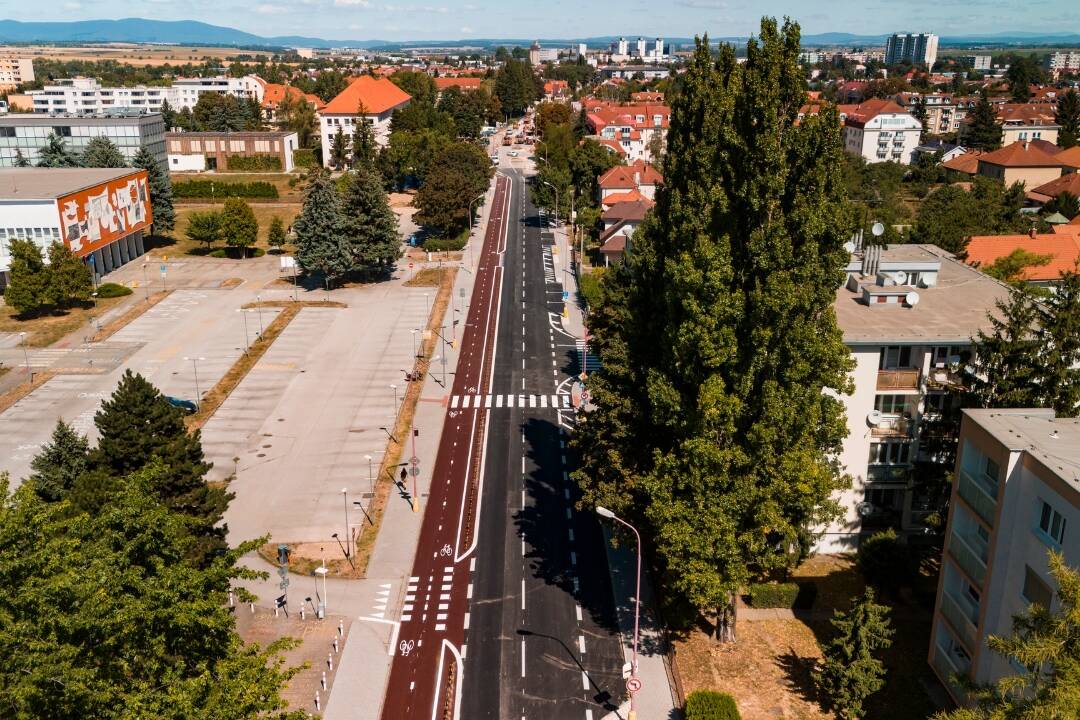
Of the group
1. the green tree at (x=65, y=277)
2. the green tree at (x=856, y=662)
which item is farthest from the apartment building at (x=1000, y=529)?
the green tree at (x=65, y=277)

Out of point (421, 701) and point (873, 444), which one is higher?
point (873, 444)

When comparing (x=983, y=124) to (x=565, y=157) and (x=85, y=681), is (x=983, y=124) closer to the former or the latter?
(x=565, y=157)

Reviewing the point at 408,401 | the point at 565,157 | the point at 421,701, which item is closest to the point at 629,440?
the point at 421,701

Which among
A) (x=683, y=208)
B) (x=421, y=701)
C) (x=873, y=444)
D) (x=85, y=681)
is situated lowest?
(x=421, y=701)

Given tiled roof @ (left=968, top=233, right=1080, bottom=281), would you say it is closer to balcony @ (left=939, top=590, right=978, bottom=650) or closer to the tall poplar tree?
balcony @ (left=939, top=590, right=978, bottom=650)

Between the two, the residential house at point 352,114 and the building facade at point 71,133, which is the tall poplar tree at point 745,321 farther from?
the residential house at point 352,114

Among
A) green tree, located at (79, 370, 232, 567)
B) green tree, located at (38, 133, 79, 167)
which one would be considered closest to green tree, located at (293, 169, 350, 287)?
green tree, located at (38, 133, 79, 167)
